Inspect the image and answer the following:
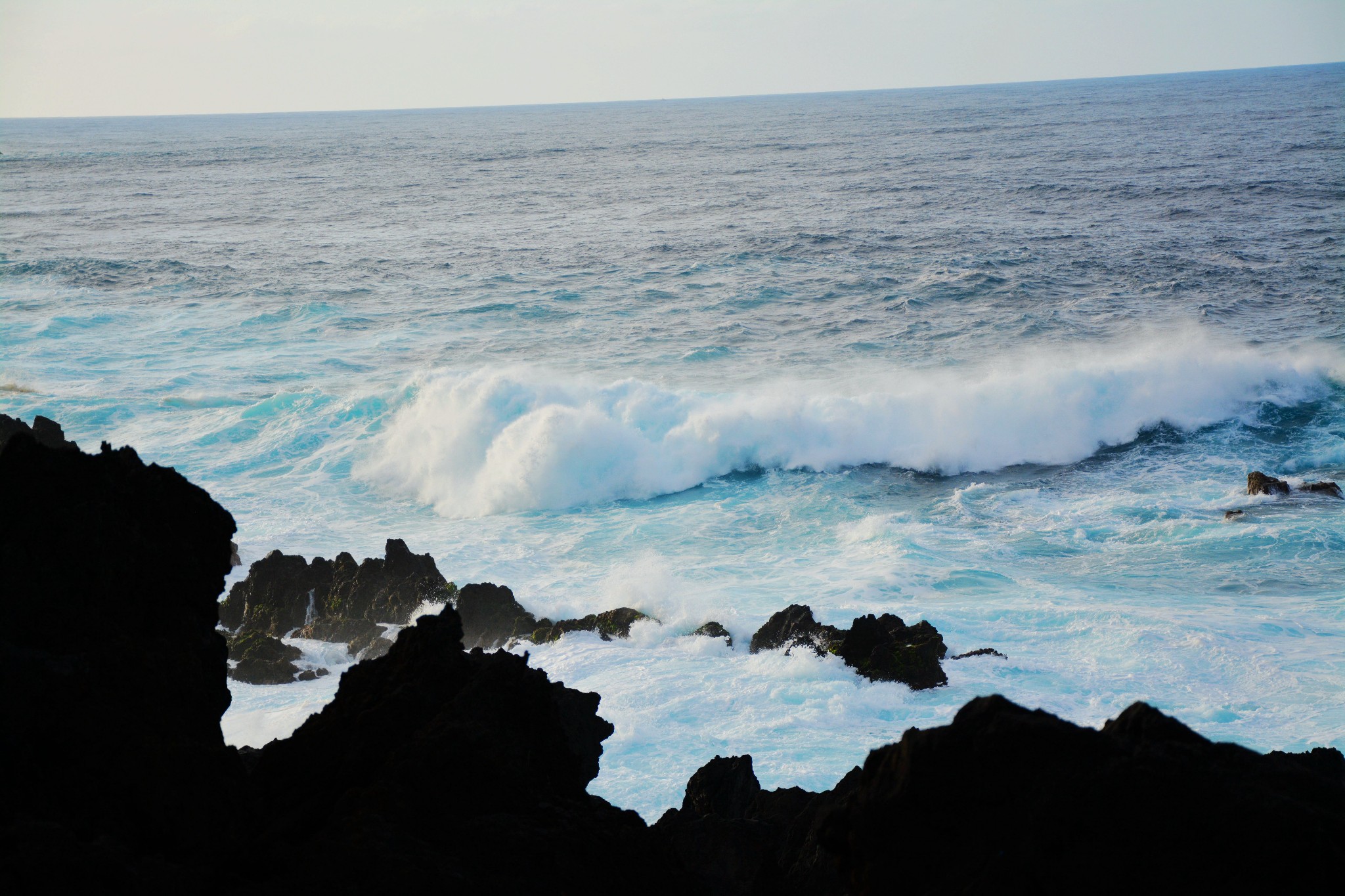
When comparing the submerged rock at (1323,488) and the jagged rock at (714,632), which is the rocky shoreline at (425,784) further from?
the submerged rock at (1323,488)

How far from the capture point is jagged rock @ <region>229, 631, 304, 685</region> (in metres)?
10.1

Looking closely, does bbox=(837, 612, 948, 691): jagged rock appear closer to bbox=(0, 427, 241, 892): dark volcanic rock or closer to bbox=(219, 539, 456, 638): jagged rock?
bbox=(219, 539, 456, 638): jagged rock

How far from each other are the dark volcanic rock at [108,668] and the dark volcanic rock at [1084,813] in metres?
2.08

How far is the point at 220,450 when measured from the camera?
18.0m

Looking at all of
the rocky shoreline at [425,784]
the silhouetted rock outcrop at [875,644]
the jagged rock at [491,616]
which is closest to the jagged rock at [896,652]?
the silhouetted rock outcrop at [875,644]

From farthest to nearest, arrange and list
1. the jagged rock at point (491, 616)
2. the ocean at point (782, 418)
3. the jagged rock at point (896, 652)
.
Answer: the jagged rock at point (491, 616) → the ocean at point (782, 418) → the jagged rock at point (896, 652)

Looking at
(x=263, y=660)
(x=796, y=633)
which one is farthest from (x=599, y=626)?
(x=263, y=660)

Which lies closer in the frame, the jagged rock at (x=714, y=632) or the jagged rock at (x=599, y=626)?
the jagged rock at (x=714, y=632)

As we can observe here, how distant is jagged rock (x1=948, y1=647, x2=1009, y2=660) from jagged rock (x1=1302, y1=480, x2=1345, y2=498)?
7487 mm

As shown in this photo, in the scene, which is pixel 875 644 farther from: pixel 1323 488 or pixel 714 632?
pixel 1323 488

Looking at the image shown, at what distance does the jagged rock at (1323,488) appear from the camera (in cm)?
1455

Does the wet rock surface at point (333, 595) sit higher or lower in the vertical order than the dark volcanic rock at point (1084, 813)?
lower

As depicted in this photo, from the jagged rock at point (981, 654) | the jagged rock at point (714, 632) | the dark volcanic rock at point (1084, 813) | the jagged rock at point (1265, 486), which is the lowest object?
the jagged rock at point (981, 654)

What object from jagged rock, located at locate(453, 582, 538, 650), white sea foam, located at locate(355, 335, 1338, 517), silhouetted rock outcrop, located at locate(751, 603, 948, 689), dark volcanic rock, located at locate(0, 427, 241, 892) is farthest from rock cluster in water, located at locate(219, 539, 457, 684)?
dark volcanic rock, located at locate(0, 427, 241, 892)
